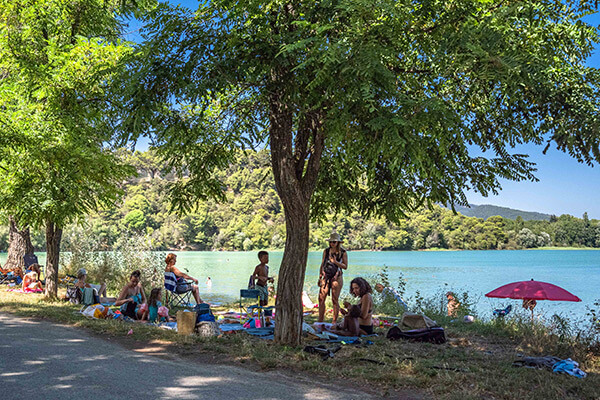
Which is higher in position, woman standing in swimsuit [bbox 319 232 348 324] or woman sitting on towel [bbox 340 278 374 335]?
woman standing in swimsuit [bbox 319 232 348 324]

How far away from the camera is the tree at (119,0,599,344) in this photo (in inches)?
218

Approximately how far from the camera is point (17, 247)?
60.1ft

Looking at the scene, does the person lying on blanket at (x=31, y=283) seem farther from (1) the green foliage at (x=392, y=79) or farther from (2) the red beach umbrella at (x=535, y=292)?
(2) the red beach umbrella at (x=535, y=292)

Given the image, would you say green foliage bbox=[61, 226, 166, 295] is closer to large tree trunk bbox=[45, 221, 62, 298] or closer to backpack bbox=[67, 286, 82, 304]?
large tree trunk bbox=[45, 221, 62, 298]

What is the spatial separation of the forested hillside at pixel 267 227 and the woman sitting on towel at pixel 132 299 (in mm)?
59975

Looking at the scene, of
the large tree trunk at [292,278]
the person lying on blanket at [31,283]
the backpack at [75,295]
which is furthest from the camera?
the person lying on blanket at [31,283]

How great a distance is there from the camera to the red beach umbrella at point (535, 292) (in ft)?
31.1

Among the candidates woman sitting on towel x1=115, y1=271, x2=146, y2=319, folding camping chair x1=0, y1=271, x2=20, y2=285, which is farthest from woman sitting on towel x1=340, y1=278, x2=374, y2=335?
folding camping chair x1=0, y1=271, x2=20, y2=285

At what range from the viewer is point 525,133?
7.18 meters

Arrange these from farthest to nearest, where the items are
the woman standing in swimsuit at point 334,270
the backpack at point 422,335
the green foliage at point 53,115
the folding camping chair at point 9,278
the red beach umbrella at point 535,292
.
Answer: the folding camping chair at point 9,278
the green foliage at point 53,115
the woman standing in swimsuit at point 334,270
the red beach umbrella at point 535,292
the backpack at point 422,335

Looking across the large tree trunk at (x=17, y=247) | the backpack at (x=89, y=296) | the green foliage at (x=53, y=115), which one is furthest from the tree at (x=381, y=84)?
the large tree trunk at (x=17, y=247)

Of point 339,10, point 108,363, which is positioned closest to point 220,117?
point 339,10

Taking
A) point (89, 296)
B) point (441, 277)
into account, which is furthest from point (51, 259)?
point (441, 277)

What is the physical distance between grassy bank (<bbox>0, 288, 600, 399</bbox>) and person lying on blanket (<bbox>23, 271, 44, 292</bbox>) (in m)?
4.72
